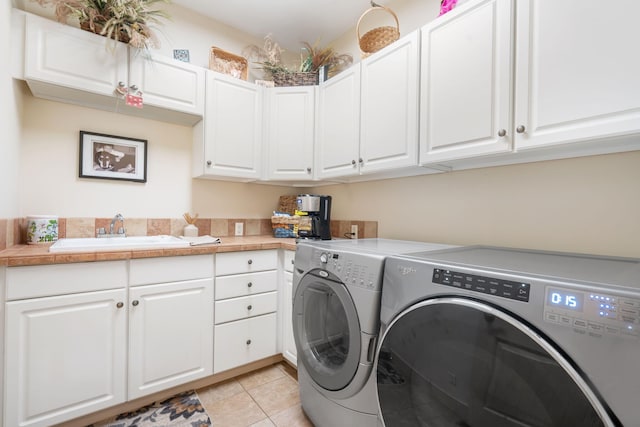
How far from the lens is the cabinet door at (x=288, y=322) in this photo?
78.3 inches

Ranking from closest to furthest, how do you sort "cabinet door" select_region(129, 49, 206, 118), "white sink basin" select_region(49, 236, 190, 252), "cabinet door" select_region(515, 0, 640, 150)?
"cabinet door" select_region(515, 0, 640, 150) → "white sink basin" select_region(49, 236, 190, 252) → "cabinet door" select_region(129, 49, 206, 118)

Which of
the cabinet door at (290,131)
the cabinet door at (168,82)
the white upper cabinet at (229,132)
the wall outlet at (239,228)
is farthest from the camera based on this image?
the wall outlet at (239,228)

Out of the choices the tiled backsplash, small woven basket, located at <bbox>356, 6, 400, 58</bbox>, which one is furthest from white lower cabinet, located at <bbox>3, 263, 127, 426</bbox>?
small woven basket, located at <bbox>356, 6, 400, 58</bbox>

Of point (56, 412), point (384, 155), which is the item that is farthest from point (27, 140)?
point (384, 155)

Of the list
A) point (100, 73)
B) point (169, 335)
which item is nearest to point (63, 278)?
point (169, 335)

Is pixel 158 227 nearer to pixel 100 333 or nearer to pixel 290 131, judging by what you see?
pixel 100 333

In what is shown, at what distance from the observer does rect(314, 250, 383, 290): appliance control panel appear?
1.14 metres

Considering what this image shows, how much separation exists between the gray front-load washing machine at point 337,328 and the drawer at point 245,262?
0.50 m

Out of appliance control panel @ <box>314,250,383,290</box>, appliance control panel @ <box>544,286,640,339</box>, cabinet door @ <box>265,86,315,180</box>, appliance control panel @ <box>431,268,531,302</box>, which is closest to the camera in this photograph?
appliance control panel @ <box>544,286,640,339</box>

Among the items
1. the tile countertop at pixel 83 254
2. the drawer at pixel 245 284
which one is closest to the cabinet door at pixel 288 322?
the drawer at pixel 245 284

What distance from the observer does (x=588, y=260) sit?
1.06 metres

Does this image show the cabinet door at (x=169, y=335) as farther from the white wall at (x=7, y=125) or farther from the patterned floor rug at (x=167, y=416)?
the white wall at (x=7, y=125)

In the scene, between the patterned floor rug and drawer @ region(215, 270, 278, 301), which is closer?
the patterned floor rug

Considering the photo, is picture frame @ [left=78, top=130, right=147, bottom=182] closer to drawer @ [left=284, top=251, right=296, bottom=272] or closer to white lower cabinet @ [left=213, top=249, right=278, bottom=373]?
white lower cabinet @ [left=213, top=249, right=278, bottom=373]
